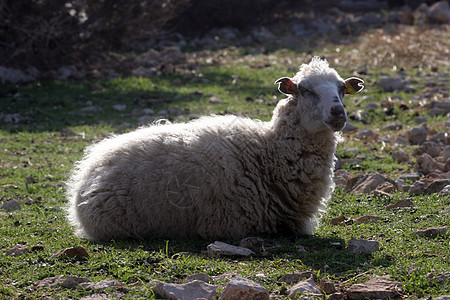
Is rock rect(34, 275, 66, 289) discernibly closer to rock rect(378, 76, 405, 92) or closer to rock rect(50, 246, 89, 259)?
rock rect(50, 246, 89, 259)

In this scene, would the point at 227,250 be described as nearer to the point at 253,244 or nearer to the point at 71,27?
the point at 253,244

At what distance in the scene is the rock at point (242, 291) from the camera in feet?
12.4

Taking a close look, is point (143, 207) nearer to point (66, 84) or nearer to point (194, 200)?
point (194, 200)

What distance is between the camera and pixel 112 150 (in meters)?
5.77

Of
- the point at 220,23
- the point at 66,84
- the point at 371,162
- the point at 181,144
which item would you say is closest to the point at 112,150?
the point at 181,144

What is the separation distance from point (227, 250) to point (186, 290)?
1.00 metres

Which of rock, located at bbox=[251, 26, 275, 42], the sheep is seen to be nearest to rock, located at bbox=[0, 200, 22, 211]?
the sheep

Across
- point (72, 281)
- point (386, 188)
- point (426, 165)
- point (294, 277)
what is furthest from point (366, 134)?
point (72, 281)

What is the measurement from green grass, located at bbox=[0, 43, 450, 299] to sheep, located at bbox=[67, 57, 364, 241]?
0.71 feet

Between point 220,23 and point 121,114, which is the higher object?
point 220,23

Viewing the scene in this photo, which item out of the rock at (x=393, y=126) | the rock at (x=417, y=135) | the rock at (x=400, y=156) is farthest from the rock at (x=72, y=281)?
the rock at (x=393, y=126)

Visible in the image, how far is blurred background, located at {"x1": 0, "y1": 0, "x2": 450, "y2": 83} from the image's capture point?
531 inches

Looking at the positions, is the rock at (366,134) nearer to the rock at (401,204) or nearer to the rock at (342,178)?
the rock at (342,178)

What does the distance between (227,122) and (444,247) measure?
235 cm
